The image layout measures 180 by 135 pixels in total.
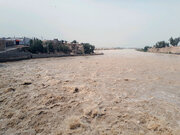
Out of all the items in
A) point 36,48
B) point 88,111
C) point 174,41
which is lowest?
point 88,111

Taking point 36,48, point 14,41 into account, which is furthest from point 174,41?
point 14,41

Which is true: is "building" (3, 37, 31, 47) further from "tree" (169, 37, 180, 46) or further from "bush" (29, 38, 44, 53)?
"tree" (169, 37, 180, 46)

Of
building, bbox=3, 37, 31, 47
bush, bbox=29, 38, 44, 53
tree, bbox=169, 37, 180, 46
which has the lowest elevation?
bush, bbox=29, 38, 44, 53

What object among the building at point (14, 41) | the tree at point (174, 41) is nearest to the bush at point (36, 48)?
the building at point (14, 41)

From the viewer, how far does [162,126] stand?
131 inches

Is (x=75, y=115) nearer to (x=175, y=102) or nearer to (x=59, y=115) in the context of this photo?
(x=59, y=115)

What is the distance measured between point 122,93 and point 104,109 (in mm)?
1873

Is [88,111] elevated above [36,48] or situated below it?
below

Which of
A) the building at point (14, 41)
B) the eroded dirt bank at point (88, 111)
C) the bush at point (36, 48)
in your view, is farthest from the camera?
the building at point (14, 41)

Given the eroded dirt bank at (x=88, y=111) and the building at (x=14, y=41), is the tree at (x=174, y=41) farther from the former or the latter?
the building at (x=14, y=41)

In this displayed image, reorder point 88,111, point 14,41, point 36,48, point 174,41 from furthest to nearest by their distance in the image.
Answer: point 174,41, point 14,41, point 36,48, point 88,111

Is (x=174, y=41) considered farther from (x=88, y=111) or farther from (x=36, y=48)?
(x=88, y=111)

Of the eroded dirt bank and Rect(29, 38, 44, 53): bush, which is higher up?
Rect(29, 38, 44, 53): bush

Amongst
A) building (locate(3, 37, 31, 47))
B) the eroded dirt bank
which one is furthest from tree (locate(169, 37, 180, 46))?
building (locate(3, 37, 31, 47))
